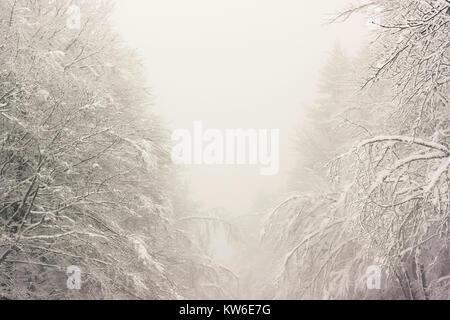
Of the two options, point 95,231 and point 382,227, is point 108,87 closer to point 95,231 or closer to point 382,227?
point 95,231

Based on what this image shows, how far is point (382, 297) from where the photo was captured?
33.6 ft

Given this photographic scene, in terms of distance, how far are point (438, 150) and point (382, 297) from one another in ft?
17.5

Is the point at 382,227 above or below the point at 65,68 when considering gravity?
A: below

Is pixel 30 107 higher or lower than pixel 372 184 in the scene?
higher

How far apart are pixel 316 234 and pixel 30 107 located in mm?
6232

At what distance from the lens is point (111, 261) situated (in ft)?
24.3

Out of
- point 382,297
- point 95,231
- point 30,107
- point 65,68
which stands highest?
A: point 65,68
